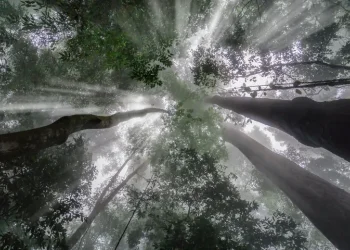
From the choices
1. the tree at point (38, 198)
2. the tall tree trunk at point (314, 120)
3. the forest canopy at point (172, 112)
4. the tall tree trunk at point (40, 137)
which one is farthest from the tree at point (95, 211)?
the tall tree trunk at point (314, 120)

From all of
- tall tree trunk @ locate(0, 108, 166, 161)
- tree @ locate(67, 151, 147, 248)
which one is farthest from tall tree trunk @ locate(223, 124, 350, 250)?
tall tree trunk @ locate(0, 108, 166, 161)

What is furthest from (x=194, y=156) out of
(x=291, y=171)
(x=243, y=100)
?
(x=291, y=171)

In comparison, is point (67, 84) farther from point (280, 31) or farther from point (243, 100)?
point (280, 31)

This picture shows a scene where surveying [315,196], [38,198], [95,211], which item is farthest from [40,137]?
[95,211]

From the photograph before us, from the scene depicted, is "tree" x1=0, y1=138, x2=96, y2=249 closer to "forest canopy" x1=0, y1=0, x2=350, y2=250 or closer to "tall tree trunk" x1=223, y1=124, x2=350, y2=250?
"forest canopy" x1=0, y1=0, x2=350, y2=250

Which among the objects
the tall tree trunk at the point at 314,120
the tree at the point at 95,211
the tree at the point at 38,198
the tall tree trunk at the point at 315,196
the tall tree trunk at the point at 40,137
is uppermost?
the tall tree trunk at the point at 314,120

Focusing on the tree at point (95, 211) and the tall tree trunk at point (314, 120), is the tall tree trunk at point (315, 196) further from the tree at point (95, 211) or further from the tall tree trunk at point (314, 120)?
the tree at point (95, 211)
